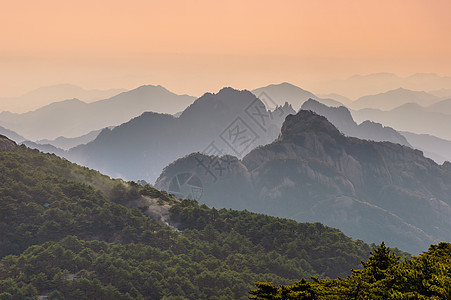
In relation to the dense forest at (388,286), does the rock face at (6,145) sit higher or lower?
higher

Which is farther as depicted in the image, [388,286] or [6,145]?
[6,145]

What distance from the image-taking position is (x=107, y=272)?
8731 cm

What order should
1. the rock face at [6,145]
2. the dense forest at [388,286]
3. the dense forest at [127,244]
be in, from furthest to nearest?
the rock face at [6,145] → the dense forest at [127,244] → the dense forest at [388,286]

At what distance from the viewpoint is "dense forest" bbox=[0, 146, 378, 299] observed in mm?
85000

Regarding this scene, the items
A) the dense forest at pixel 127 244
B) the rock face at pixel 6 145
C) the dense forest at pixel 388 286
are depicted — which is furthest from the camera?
the rock face at pixel 6 145

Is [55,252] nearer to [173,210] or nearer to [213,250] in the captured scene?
[213,250]

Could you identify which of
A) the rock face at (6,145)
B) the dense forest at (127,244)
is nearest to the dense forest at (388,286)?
the dense forest at (127,244)

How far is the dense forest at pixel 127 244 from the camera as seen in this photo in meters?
85.0

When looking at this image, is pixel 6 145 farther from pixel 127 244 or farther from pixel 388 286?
pixel 388 286

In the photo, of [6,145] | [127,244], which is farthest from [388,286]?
[6,145]

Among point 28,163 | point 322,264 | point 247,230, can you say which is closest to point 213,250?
point 247,230

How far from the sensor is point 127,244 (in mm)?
106375

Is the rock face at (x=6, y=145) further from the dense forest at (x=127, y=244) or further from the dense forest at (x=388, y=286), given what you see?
the dense forest at (x=388, y=286)

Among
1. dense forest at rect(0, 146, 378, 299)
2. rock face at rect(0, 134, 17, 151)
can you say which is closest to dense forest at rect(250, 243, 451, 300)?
dense forest at rect(0, 146, 378, 299)
